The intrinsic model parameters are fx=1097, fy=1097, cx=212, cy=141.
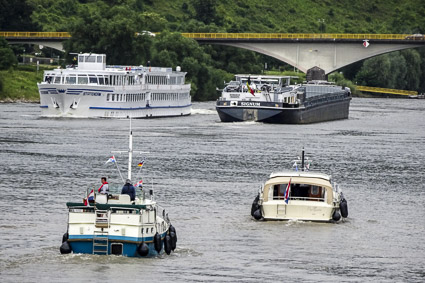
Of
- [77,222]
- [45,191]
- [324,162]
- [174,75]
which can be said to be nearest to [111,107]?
[174,75]

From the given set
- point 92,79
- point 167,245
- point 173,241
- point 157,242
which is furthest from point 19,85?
point 157,242

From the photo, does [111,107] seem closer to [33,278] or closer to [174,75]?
[174,75]

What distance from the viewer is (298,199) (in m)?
57.2

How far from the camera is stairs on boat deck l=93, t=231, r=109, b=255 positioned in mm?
45219

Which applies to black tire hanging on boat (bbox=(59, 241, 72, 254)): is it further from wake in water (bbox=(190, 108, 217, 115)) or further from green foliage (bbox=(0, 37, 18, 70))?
green foliage (bbox=(0, 37, 18, 70))

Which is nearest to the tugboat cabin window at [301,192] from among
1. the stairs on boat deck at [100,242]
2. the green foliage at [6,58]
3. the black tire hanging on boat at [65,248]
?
the stairs on boat deck at [100,242]

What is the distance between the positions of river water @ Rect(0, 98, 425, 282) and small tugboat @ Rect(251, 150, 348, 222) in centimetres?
79

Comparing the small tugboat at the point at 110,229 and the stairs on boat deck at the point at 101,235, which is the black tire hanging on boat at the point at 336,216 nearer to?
the small tugboat at the point at 110,229

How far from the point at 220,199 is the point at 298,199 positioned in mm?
9293

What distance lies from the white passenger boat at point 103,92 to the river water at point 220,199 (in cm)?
563

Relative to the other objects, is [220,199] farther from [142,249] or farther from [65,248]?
[65,248]

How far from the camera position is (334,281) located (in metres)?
44.4

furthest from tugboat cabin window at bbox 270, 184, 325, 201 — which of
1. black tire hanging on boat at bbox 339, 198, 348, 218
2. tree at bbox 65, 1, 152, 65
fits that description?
tree at bbox 65, 1, 152, 65

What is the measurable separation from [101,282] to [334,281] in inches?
370
